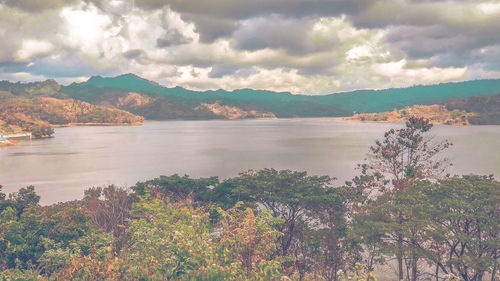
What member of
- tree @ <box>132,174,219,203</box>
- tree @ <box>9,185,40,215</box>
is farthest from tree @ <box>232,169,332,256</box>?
tree @ <box>9,185,40,215</box>

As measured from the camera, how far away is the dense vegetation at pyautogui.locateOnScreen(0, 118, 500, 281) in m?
12.0

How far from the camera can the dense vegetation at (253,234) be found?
39.3 ft

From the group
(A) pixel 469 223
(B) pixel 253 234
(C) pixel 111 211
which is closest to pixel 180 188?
(C) pixel 111 211

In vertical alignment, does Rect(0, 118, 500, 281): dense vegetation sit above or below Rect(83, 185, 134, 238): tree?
above

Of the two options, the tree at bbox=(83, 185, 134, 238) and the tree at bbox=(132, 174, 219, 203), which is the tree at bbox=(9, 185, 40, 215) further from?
the tree at bbox=(132, 174, 219, 203)

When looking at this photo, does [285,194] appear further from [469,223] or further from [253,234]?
[253,234]

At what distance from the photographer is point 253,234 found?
517 inches

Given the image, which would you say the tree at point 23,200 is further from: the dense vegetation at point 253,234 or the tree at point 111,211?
the tree at point 111,211

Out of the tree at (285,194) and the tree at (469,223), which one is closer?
the tree at (469,223)

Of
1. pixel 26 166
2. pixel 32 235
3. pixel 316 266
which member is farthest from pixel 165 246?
pixel 26 166

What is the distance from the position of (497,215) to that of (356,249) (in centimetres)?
1043

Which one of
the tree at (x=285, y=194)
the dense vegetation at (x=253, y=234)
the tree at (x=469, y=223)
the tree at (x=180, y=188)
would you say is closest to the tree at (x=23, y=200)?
the dense vegetation at (x=253, y=234)

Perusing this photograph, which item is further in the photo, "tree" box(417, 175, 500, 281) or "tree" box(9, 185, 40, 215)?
"tree" box(9, 185, 40, 215)

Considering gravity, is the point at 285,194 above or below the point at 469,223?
above
